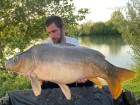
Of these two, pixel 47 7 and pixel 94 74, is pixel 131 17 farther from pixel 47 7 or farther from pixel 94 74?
pixel 94 74

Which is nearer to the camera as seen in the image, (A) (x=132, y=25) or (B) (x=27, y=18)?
(B) (x=27, y=18)

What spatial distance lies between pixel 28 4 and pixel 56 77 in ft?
8.74

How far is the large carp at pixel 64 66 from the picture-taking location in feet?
6.58

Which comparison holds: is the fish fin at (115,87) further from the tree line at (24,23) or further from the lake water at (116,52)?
the lake water at (116,52)

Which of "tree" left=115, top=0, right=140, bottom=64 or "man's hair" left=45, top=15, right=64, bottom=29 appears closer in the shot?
"man's hair" left=45, top=15, right=64, bottom=29

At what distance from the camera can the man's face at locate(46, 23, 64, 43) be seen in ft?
9.20

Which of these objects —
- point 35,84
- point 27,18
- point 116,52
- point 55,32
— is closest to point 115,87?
point 35,84

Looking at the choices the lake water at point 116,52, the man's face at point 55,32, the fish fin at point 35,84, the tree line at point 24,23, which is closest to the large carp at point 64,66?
the fish fin at point 35,84

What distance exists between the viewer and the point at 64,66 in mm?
2012

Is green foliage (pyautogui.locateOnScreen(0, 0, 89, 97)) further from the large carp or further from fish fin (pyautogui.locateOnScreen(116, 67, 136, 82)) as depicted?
fish fin (pyautogui.locateOnScreen(116, 67, 136, 82))

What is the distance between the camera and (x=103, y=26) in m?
27.8

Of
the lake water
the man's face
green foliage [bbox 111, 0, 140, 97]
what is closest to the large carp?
the man's face

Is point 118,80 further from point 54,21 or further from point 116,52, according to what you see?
point 116,52

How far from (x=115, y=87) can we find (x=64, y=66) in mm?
360
